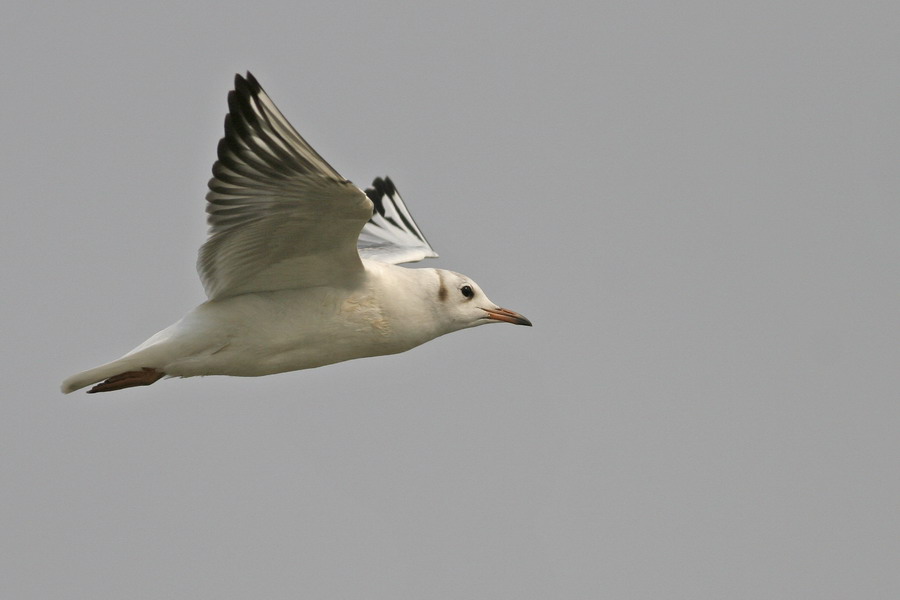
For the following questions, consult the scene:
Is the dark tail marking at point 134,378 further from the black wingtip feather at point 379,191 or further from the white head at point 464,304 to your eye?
the black wingtip feather at point 379,191

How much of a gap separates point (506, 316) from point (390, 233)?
2305mm

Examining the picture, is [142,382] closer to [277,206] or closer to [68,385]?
[68,385]

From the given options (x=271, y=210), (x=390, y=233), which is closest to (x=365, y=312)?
(x=271, y=210)

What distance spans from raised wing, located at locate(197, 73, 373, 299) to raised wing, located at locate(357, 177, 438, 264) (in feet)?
7.38

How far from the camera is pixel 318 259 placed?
9.65 meters

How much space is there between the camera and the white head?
33.9 feet

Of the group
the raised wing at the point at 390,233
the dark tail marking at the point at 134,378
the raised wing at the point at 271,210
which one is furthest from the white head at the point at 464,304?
the dark tail marking at the point at 134,378

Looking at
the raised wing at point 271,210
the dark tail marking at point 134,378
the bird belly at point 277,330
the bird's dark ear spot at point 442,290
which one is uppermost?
the raised wing at point 271,210

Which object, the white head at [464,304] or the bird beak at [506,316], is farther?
the bird beak at [506,316]

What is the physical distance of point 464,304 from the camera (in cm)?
1047

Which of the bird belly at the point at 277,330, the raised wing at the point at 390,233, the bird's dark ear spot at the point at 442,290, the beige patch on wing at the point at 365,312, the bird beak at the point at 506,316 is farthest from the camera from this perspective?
the raised wing at the point at 390,233

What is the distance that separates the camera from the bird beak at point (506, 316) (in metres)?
10.7

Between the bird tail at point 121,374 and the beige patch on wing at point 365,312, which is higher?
the beige patch on wing at point 365,312

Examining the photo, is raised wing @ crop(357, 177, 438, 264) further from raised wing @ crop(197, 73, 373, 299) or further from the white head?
raised wing @ crop(197, 73, 373, 299)
